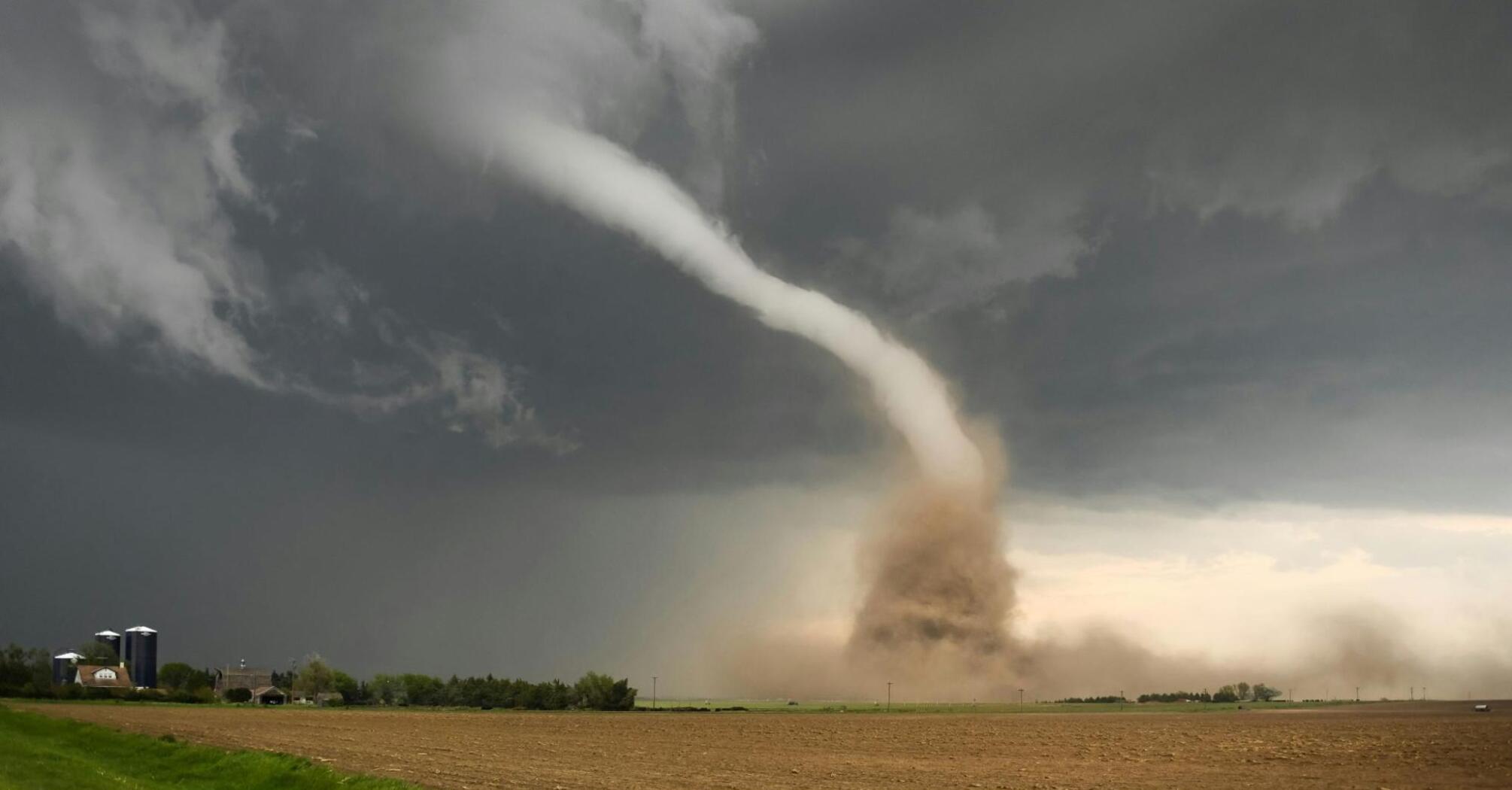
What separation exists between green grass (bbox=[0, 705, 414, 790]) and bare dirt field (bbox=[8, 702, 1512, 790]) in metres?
5.52

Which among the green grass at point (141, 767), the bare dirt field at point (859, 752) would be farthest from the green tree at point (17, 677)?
the green grass at point (141, 767)

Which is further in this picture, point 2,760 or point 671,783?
point 671,783

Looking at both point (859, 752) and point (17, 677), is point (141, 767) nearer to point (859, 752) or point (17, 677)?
point (859, 752)

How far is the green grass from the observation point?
40.2 meters

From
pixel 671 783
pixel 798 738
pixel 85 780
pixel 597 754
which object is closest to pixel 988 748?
pixel 798 738

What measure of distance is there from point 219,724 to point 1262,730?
11147 cm

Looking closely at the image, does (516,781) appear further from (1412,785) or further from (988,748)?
(988,748)

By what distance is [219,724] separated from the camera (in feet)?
350

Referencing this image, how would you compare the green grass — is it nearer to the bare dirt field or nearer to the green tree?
the bare dirt field

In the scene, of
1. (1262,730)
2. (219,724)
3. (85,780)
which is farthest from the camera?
(1262,730)

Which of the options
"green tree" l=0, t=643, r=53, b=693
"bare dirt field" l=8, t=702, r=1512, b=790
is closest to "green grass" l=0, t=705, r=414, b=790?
"bare dirt field" l=8, t=702, r=1512, b=790

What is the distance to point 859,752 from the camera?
8912 centimetres

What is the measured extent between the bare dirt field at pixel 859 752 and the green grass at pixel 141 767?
18.1ft

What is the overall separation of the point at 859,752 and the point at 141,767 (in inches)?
2012
